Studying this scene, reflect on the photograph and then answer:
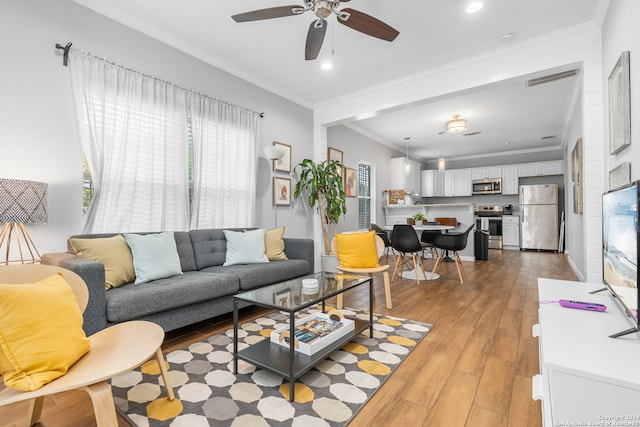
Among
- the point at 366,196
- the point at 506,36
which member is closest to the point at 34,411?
the point at 506,36

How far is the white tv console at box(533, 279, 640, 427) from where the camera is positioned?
873 mm

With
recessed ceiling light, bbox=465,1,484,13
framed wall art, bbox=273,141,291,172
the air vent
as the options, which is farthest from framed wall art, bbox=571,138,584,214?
framed wall art, bbox=273,141,291,172

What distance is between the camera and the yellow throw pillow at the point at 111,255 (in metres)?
2.29

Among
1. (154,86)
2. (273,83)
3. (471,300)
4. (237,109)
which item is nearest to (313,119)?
(273,83)

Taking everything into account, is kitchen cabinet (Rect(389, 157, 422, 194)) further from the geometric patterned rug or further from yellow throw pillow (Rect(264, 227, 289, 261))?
the geometric patterned rug

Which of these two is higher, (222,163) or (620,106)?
(620,106)

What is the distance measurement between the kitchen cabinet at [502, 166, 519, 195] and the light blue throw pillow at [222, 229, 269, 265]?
7949mm

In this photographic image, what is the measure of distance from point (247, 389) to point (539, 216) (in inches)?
344

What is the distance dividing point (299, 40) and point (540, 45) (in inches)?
102

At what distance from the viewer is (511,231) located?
27.6 ft

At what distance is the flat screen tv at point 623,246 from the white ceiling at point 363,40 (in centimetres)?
222

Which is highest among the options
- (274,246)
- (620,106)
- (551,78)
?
(551,78)

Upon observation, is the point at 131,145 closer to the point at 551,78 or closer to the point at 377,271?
the point at 377,271

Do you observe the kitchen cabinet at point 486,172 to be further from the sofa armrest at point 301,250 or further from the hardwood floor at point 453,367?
the sofa armrest at point 301,250
